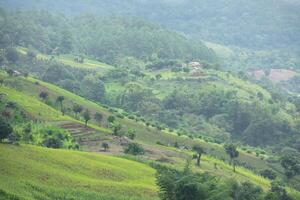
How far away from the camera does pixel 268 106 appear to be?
16775 cm

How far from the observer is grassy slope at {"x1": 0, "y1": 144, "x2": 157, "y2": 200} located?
4869cm

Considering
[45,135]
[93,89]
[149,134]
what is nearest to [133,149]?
[45,135]

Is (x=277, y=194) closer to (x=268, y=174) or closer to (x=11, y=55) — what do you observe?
(x=268, y=174)

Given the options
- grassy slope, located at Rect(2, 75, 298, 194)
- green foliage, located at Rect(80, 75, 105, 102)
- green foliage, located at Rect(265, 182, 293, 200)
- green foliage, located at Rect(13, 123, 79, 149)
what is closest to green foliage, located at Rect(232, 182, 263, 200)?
green foliage, located at Rect(265, 182, 293, 200)

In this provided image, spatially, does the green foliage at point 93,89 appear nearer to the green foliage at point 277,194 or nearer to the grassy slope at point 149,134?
the grassy slope at point 149,134

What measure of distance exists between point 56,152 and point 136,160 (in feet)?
52.2

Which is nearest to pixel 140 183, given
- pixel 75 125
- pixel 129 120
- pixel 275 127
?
pixel 75 125

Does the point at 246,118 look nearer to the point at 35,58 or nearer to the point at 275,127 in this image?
the point at 275,127

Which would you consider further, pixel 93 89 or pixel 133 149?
pixel 93 89

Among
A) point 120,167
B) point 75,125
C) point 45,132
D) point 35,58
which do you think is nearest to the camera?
point 120,167

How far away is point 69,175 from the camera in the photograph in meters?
57.4

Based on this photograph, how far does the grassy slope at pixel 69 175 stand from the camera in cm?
4869

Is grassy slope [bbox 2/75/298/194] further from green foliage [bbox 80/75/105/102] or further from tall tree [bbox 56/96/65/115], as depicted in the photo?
green foliage [bbox 80/75/105/102]

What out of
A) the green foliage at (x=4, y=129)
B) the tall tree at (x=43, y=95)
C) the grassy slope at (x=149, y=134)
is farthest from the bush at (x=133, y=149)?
the tall tree at (x=43, y=95)
